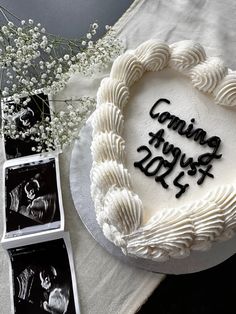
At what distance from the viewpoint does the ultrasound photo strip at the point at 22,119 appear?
4.70 ft

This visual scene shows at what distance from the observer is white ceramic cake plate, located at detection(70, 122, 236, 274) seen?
4.14ft

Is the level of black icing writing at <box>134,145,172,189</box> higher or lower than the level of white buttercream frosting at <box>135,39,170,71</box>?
lower

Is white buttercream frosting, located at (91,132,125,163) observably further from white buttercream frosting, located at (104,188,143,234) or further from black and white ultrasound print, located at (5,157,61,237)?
black and white ultrasound print, located at (5,157,61,237)

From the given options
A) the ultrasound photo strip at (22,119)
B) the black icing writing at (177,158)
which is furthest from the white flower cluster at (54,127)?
the black icing writing at (177,158)

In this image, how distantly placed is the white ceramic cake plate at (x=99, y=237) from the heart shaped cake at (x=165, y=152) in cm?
7

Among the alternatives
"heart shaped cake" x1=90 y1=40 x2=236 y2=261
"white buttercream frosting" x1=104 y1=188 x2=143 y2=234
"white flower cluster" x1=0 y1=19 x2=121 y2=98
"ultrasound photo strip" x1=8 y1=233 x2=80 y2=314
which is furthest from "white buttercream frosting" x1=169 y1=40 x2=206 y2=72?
"ultrasound photo strip" x1=8 y1=233 x2=80 y2=314

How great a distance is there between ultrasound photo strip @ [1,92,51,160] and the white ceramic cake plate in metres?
0.15

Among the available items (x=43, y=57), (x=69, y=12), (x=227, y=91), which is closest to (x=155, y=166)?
(x=227, y=91)

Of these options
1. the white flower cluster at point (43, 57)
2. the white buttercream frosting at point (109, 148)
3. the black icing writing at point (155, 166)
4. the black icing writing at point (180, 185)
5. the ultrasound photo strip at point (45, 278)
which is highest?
the white flower cluster at point (43, 57)

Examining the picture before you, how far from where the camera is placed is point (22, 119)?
146cm

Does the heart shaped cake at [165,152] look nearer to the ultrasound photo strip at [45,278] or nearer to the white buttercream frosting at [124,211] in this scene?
the white buttercream frosting at [124,211]

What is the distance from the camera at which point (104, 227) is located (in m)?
1.25

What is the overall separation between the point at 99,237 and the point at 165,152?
30cm

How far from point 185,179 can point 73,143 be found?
38cm
